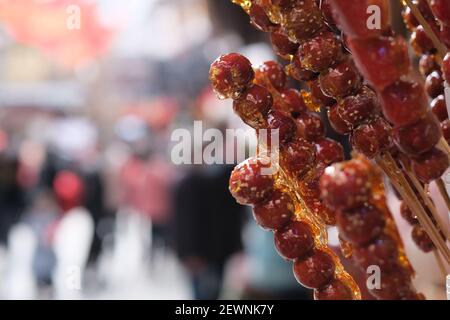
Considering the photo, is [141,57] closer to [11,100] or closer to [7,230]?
[11,100]

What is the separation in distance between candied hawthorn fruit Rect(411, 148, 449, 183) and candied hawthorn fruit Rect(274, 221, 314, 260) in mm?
112

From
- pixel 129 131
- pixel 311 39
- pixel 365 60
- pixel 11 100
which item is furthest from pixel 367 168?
pixel 11 100

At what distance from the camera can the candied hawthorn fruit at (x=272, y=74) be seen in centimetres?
74

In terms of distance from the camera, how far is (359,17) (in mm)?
465

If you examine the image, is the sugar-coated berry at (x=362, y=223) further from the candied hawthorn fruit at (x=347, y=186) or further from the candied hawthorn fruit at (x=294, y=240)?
the candied hawthorn fruit at (x=294, y=240)

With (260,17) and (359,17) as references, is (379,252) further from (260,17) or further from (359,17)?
(260,17)

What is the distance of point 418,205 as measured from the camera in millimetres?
618

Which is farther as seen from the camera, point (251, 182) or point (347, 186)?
point (251, 182)

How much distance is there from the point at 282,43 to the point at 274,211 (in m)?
0.20

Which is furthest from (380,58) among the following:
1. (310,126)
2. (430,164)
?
(310,126)

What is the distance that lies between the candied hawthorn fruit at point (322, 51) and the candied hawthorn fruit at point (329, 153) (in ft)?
0.35

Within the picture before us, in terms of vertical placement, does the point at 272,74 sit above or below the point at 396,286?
above

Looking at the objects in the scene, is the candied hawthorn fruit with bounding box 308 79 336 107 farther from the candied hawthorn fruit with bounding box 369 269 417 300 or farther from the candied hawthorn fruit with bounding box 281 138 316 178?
the candied hawthorn fruit with bounding box 369 269 417 300

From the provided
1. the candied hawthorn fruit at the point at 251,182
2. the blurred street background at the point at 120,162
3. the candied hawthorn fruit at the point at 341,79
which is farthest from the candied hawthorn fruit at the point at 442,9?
the blurred street background at the point at 120,162
